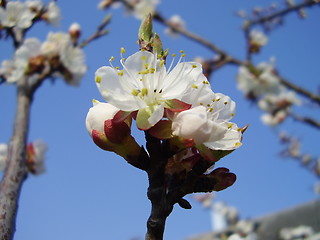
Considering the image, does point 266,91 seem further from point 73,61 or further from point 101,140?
point 101,140

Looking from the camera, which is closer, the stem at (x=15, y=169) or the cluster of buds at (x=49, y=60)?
the stem at (x=15, y=169)

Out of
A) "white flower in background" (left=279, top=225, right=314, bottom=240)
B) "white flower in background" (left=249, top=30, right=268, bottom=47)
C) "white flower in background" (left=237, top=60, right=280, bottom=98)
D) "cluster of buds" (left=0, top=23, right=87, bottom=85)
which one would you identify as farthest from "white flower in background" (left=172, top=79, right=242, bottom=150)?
"white flower in background" (left=279, top=225, right=314, bottom=240)

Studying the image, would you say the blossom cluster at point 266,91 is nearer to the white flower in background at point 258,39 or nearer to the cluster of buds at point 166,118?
the white flower in background at point 258,39

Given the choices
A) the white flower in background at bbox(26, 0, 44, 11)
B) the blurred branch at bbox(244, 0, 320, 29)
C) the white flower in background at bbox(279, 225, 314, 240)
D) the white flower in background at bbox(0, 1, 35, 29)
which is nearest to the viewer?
the white flower in background at bbox(0, 1, 35, 29)

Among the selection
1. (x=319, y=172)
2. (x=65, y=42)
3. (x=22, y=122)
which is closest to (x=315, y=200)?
(x=319, y=172)

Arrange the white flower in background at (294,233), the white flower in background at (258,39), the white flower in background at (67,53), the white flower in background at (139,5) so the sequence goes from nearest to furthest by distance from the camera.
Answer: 1. the white flower in background at (67,53)
2. the white flower in background at (258,39)
3. the white flower in background at (139,5)
4. the white flower in background at (294,233)

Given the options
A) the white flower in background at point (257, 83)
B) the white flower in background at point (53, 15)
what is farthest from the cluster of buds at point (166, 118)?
the white flower in background at point (257, 83)

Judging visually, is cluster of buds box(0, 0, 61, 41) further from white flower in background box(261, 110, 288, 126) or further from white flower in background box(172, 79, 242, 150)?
white flower in background box(261, 110, 288, 126)
